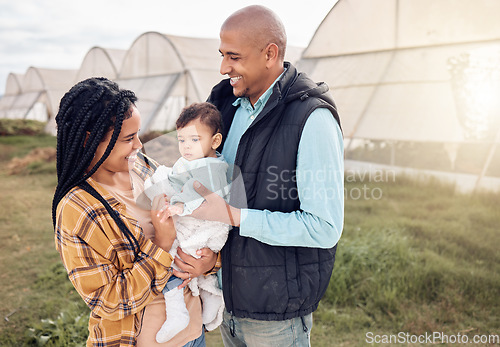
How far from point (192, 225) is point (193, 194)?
0.16m

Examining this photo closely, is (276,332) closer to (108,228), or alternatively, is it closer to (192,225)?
(192,225)

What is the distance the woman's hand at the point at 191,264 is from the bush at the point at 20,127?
1529 cm

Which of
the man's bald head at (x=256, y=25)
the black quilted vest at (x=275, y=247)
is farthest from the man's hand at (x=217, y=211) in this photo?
the man's bald head at (x=256, y=25)

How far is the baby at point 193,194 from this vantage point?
6.31 feet

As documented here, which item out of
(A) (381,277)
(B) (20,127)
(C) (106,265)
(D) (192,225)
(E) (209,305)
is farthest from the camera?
(B) (20,127)

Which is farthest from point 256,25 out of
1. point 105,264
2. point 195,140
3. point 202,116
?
point 105,264

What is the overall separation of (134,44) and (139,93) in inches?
85.2

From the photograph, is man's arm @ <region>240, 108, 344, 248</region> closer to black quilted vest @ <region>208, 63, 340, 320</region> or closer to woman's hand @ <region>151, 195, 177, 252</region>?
black quilted vest @ <region>208, 63, 340, 320</region>

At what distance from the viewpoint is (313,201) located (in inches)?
71.9

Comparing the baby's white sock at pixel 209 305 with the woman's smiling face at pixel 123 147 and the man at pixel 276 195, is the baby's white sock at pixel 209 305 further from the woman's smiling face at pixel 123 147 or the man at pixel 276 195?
the woman's smiling face at pixel 123 147

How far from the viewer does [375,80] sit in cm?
852

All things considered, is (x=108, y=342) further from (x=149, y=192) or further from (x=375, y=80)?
(x=375, y=80)

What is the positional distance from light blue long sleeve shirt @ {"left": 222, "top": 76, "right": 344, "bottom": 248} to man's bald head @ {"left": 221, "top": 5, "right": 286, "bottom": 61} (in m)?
0.48

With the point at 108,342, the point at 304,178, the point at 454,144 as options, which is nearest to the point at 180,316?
the point at 108,342
